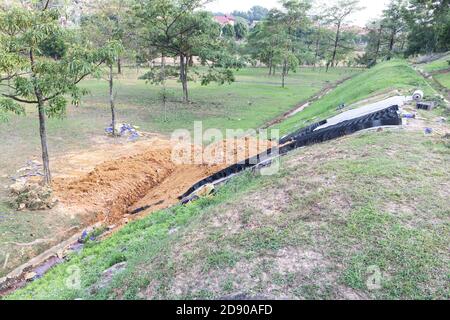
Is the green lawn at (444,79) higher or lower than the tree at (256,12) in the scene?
lower

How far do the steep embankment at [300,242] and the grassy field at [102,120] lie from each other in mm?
1591

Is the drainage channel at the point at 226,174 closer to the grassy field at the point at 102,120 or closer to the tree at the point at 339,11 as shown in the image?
the grassy field at the point at 102,120

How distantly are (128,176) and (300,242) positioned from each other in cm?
712

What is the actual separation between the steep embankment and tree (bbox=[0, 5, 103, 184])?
3605 millimetres

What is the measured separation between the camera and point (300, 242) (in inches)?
183

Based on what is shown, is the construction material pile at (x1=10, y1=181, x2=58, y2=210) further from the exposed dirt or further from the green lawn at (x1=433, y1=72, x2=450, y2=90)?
the green lawn at (x1=433, y1=72, x2=450, y2=90)

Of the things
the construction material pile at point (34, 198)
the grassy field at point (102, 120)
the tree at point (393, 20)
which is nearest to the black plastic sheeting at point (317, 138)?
the construction material pile at point (34, 198)

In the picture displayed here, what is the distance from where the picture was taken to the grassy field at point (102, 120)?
26.2 ft

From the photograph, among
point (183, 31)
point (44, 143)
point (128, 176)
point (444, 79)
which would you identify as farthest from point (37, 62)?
point (444, 79)

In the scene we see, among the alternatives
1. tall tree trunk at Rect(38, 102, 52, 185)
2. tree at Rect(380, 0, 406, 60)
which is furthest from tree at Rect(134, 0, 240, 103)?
tree at Rect(380, 0, 406, 60)

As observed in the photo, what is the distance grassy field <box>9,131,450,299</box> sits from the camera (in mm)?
4059
